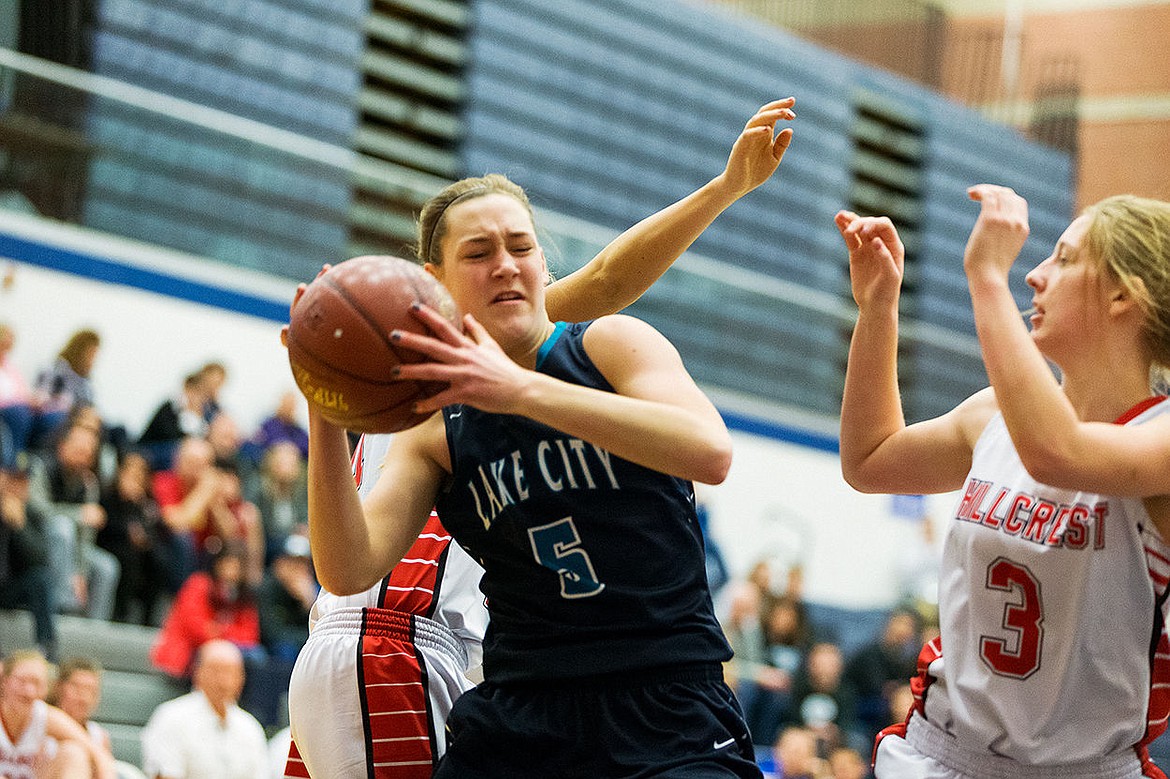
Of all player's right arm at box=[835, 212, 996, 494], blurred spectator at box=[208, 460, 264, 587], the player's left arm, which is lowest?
blurred spectator at box=[208, 460, 264, 587]

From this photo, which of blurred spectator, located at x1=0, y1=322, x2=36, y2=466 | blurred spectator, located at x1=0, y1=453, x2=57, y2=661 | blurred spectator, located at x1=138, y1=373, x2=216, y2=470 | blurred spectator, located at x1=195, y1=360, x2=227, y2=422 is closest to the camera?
blurred spectator, located at x1=0, y1=453, x2=57, y2=661

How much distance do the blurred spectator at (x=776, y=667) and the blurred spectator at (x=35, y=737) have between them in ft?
17.2

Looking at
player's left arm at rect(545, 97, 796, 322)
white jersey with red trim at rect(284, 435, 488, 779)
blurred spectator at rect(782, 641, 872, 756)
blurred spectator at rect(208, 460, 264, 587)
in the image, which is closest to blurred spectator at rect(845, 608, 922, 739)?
blurred spectator at rect(782, 641, 872, 756)

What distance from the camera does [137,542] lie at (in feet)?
30.0

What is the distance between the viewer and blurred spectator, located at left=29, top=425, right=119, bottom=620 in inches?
346

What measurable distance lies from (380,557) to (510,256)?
654 millimetres

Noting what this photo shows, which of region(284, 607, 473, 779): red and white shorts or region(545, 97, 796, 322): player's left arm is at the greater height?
region(545, 97, 796, 322): player's left arm

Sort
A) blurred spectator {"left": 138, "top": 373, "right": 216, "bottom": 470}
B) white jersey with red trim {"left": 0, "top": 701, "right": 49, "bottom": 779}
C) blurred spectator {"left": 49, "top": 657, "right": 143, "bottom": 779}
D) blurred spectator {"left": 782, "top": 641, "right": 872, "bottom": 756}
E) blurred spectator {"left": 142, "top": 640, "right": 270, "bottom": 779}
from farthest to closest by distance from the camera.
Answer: blurred spectator {"left": 782, "top": 641, "right": 872, "bottom": 756}, blurred spectator {"left": 138, "top": 373, "right": 216, "bottom": 470}, blurred spectator {"left": 142, "top": 640, "right": 270, "bottom": 779}, blurred spectator {"left": 49, "top": 657, "right": 143, "bottom": 779}, white jersey with red trim {"left": 0, "top": 701, "right": 49, "bottom": 779}

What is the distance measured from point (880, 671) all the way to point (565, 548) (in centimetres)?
959

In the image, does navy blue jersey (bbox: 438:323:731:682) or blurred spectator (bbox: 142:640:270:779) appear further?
blurred spectator (bbox: 142:640:270:779)

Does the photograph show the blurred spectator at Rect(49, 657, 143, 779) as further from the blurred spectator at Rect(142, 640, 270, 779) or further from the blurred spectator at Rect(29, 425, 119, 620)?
the blurred spectator at Rect(29, 425, 119, 620)

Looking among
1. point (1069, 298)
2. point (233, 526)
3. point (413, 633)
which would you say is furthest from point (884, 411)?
point (233, 526)

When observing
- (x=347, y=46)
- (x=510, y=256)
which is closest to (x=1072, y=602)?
(x=510, y=256)

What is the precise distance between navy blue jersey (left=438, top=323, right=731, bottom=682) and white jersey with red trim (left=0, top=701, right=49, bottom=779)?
16.8 feet
